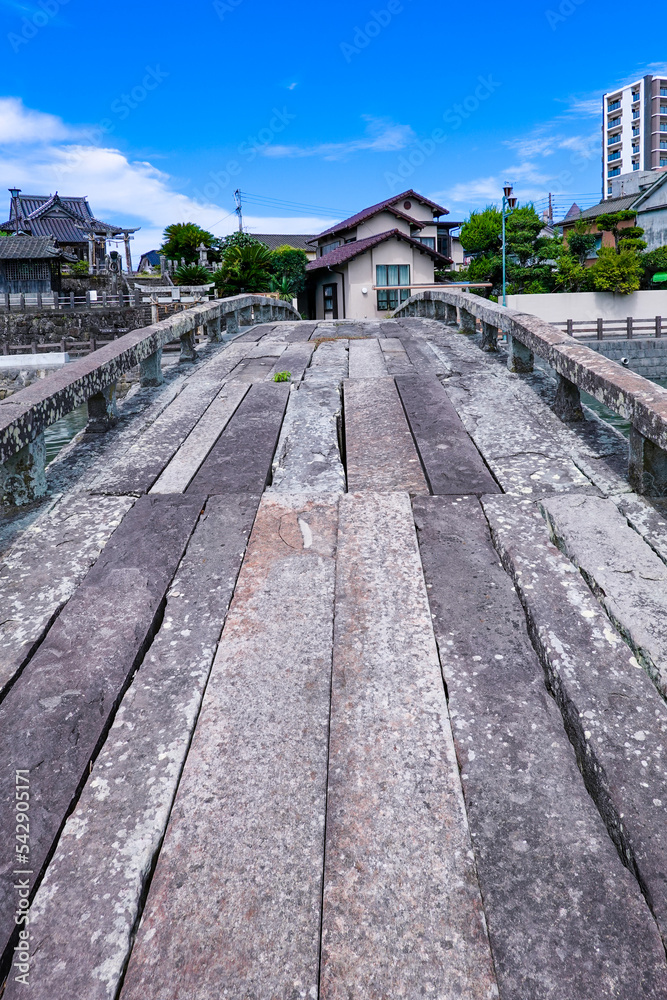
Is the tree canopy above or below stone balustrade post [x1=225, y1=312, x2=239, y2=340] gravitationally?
above

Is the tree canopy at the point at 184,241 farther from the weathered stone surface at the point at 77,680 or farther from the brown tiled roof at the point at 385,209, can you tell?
the weathered stone surface at the point at 77,680

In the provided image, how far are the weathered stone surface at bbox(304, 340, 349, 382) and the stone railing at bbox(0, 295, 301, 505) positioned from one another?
149 cm

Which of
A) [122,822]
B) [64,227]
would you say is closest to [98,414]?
[122,822]

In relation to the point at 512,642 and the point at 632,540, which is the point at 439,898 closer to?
the point at 512,642

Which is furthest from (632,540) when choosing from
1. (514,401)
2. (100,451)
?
(100,451)

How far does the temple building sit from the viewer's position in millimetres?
57812

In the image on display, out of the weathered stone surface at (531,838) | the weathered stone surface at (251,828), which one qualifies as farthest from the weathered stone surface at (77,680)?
the weathered stone surface at (531,838)

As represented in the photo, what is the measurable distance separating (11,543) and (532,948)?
291 centimetres

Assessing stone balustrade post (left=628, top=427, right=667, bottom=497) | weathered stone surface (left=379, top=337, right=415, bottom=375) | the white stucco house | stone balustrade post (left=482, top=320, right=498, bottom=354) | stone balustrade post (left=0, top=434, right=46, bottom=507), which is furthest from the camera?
the white stucco house

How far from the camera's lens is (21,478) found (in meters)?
3.74

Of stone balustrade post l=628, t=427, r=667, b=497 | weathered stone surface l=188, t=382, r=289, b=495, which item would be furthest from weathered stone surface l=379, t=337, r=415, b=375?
stone balustrade post l=628, t=427, r=667, b=497

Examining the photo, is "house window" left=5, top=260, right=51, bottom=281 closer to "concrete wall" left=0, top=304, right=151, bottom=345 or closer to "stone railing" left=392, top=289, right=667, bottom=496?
"concrete wall" left=0, top=304, right=151, bottom=345

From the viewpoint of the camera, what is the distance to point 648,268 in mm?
40656

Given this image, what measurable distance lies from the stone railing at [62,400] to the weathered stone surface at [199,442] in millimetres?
701
